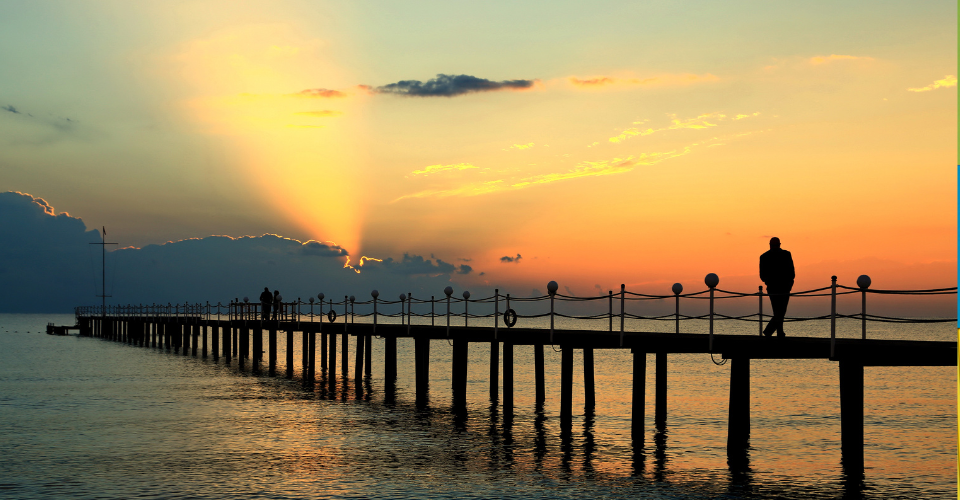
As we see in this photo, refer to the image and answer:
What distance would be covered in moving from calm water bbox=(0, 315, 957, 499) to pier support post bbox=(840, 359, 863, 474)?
2.88 feet

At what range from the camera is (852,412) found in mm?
17594

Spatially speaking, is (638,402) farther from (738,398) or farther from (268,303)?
(268,303)

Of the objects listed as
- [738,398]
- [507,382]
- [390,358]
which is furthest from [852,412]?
[390,358]

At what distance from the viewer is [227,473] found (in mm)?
19172

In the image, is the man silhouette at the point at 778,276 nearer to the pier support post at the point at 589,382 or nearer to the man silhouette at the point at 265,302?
the pier support post at the point at 589,382

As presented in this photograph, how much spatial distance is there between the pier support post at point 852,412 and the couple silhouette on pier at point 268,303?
130 ft

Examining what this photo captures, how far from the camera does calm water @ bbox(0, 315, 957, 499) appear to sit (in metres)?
18.0

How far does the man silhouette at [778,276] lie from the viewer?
61.7 feet

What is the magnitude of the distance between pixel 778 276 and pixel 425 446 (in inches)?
391

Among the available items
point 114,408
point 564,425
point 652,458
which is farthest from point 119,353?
point 652,458

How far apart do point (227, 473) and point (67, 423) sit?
11.8 m

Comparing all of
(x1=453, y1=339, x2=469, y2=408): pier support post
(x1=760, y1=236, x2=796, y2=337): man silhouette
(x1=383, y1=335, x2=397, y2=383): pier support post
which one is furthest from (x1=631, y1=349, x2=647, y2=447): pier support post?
(x1=383, y1=335, x2=397, y2=383): pier support post

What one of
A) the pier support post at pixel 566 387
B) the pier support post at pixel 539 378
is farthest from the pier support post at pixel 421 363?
the pier support post at pixel 566 387

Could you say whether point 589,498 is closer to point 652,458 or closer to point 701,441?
point 652,458
